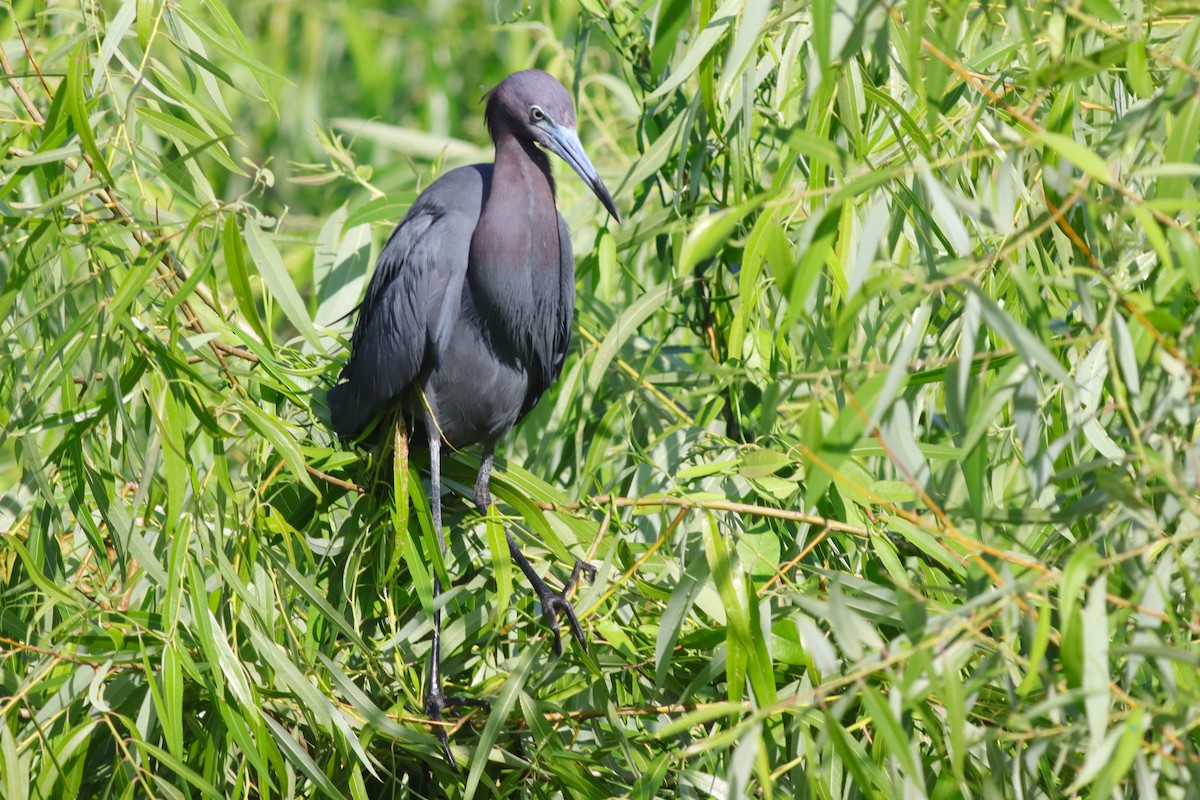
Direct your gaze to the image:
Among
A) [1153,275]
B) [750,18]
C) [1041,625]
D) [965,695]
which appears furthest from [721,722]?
[750,18]

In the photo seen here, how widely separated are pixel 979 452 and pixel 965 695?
26 centimetres

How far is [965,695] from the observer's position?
117 centimetres

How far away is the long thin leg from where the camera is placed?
1.85 m

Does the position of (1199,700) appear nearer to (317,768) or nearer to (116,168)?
(317,768)

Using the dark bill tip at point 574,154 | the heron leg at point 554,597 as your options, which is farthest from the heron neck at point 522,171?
the heron leg at point 554,597

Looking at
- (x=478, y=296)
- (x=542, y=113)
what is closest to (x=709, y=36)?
(x=542, y=113)

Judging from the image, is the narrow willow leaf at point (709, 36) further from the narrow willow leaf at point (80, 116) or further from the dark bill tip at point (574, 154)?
the narrow willow leaf at point (80, 116)

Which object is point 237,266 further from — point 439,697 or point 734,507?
point 439,697

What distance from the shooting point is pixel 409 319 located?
2.26 meters

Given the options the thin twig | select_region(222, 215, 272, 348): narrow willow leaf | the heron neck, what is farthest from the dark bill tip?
select_region(222, 215, 272, 348): narrow willow leaf

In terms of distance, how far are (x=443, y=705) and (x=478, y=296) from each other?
81cm

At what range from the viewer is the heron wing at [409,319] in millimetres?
2264

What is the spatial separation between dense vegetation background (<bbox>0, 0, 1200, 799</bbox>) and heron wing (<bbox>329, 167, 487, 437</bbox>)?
0.11 m

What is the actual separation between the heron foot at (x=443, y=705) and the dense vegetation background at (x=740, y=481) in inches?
1.3
